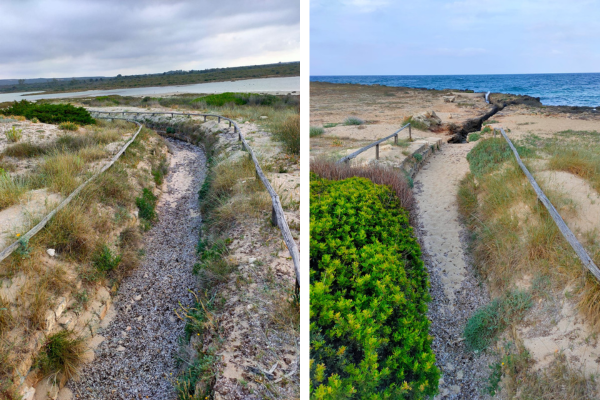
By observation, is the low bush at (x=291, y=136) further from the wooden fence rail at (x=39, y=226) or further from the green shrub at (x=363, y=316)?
the green shrub at (x=363, y=316)

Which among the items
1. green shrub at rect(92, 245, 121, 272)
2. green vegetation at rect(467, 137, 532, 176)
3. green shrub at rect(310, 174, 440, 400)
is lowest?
green shrub at rect(92, 245, 121, 272)

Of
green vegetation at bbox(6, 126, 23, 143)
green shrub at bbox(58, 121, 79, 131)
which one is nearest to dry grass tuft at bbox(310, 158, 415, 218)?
green vegetation at bbox(6, 126, 23, 143)

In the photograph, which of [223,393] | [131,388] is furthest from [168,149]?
[223,393]

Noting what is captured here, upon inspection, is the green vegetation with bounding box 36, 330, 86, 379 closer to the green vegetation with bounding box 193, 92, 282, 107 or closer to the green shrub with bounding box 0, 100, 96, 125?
the green shrub with bounding box 0, 100, 96, 125

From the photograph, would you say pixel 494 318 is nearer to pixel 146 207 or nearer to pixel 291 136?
pixel 146 207

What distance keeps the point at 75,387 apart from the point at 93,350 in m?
0.29

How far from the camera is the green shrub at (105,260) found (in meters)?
2.76

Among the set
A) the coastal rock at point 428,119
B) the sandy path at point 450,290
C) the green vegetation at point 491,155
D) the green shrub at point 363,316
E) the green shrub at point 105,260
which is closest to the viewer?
the green shrub at point 363,316

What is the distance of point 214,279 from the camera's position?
8.09ft

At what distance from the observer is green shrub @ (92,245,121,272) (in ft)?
9.06

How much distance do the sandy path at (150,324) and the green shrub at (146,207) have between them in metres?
0.11

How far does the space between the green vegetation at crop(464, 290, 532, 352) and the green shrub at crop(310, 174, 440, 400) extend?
27 cm

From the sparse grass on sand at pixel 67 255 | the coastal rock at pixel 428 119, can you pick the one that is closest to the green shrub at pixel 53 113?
the sparse grass on sand at pixel 67 255

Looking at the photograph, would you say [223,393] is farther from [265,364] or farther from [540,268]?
[540,268]
